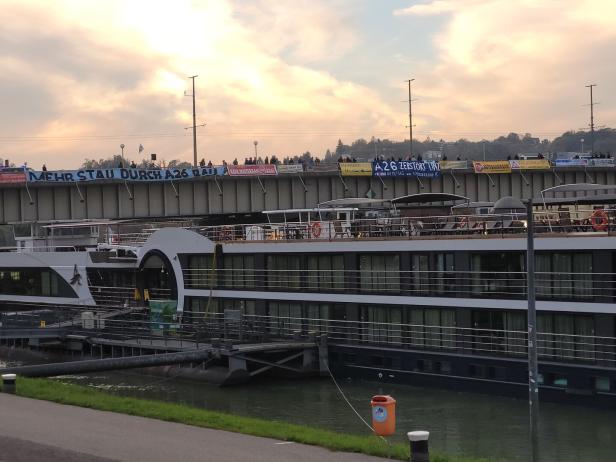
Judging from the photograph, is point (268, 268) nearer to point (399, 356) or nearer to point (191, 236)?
point (191, 236)

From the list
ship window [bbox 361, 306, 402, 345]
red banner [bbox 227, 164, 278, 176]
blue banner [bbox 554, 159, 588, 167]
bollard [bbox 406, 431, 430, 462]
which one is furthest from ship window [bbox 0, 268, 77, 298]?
blue banner [bbox 554, 159, 588, 167]

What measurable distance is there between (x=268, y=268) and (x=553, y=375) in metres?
12.0

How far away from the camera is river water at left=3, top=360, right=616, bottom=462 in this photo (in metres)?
22.5

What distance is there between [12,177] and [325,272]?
2545cm

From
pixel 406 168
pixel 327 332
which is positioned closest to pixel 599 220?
pixel 327 332

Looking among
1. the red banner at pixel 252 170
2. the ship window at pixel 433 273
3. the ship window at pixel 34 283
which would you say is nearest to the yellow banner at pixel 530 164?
the red banner at pixel 252 170

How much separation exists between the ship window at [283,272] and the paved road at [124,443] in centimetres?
1425

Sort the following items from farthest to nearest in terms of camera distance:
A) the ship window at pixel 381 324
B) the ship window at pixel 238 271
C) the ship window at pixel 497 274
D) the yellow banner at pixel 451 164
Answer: the yellow banner at pixel 451 164 < the ship window at pixel 238 271 < the ship window at pixel 381 324 < the ship window at pixel 497 274

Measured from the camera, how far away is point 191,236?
36.7 metres

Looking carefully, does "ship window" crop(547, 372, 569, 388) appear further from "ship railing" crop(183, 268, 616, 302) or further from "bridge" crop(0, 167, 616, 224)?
"bridge" crop(0, 167, 616, 224)

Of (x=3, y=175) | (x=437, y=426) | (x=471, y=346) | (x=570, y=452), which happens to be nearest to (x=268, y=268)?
(x=471, y=346)

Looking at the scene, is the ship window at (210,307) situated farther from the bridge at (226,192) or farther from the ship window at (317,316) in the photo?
the bridge at (226,192)

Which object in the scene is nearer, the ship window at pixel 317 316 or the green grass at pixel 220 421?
the green grass at pixel 220 421

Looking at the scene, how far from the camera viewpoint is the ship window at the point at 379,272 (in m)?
30.5
